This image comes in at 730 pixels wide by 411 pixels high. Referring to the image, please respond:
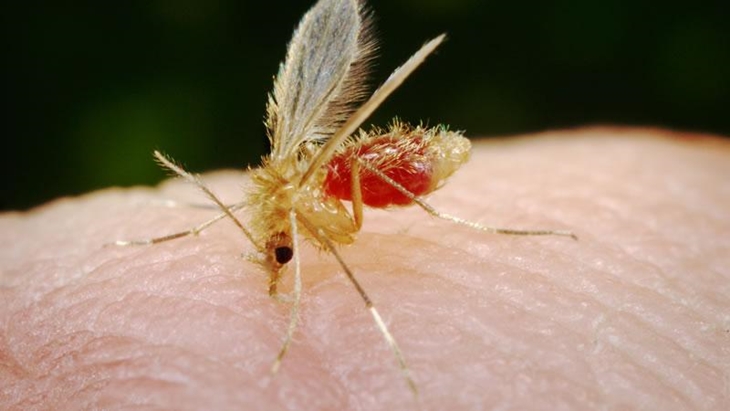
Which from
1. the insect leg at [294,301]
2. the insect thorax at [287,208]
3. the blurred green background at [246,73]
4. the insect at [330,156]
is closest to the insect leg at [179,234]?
the insect at [330,156]

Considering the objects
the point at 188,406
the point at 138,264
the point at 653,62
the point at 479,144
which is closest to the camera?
the point at 188,406

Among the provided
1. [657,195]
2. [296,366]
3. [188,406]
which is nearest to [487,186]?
[657,195]

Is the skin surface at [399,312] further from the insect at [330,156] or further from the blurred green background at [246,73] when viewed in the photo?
the blurred green background at [246,73]

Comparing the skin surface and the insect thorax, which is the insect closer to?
the insect thorax

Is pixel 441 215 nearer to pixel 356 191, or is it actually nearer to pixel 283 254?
pixel 356 191

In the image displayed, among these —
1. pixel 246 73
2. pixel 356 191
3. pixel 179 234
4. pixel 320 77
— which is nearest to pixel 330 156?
pixel 356 191

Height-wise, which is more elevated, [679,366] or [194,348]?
[194,348]

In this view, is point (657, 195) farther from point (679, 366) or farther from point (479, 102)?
point (479, 102)
